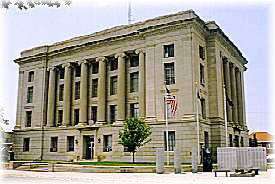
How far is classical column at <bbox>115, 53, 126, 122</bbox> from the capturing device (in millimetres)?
37062

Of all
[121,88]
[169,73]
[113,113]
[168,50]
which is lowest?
[113,113]

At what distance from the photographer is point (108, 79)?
131 feet

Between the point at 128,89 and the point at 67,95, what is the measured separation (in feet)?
27.5

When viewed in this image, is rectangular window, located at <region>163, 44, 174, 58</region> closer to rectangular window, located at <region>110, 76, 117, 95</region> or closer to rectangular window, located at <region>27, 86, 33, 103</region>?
rectangular window, located at <region>110, 76, 117, 95</region>

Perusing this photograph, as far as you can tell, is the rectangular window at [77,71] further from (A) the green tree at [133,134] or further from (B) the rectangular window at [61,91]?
(A) the green tree at [133,134]

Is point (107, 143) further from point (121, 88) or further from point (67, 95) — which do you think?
point (67, 95)

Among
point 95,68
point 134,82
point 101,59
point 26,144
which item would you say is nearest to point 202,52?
point 134,82

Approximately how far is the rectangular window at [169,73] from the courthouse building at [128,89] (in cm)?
10

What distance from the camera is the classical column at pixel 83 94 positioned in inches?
1575

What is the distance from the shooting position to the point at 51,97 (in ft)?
143

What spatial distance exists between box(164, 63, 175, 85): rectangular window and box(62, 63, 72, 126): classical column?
44.2 feet

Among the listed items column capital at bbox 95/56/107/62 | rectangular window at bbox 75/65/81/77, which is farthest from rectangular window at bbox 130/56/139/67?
rectangular window at bbox 75/65/81/77

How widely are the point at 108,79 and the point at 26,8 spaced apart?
31.1 metres

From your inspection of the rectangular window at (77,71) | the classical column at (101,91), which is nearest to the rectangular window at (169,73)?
the classical column at (101,91)
